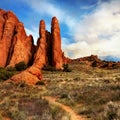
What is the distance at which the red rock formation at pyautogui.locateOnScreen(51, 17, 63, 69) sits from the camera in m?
81.3

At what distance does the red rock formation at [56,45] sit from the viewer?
267 ft

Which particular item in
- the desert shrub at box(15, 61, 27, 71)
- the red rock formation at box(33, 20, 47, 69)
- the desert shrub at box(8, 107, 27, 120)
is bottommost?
the desert shrub at box(8, 107, 27, 120)

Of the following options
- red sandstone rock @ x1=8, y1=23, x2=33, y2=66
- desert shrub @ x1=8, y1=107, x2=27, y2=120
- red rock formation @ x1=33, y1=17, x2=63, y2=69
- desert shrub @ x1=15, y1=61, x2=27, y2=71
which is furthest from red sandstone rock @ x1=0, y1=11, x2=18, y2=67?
desert shrub @ x1=8, y1=107, x2=27, y2=120

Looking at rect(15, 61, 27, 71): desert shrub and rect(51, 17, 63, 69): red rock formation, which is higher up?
rect(51, 17, 63, 69): red rock formation

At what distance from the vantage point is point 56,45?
83.0m

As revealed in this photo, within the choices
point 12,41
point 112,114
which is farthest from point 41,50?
point 112,114

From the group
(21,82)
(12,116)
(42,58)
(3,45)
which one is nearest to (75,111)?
(12,116)

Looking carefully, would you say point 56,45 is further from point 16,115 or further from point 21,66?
point 16,115

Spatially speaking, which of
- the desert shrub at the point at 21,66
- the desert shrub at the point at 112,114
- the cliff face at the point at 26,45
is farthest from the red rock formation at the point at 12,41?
the desert shrub at the point at 112,114

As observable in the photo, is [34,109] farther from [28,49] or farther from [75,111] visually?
[28,49]

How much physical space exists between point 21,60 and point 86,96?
54.9 meters

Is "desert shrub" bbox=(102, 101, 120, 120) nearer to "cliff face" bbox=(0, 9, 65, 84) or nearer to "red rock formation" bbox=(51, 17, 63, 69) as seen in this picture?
"cliff face" bbox=(0, 9, 65, 84)

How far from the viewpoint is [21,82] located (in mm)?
44031

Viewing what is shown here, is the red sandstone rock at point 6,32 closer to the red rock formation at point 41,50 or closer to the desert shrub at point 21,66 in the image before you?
the desert shrub at point 21,66
